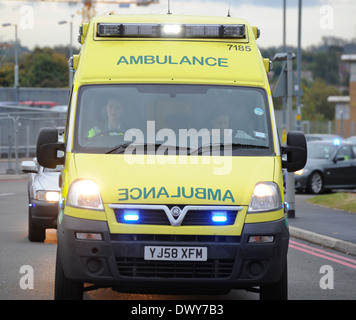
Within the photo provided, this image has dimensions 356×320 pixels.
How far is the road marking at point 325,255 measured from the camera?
11.6m

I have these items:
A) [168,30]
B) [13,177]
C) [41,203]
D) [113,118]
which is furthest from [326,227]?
[13,177]

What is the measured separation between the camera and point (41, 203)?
492 inches

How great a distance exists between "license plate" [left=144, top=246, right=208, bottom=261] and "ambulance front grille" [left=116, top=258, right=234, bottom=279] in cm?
3

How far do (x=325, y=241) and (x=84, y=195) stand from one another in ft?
22.7

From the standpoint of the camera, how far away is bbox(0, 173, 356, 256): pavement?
1320cm

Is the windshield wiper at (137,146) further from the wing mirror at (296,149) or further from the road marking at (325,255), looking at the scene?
the road marking at (325,255)

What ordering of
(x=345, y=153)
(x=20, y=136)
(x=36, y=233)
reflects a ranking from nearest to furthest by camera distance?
(x=36, y=233), (x=345, y=153), (x=20, y=136)

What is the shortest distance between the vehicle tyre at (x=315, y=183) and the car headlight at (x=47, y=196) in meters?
14.4

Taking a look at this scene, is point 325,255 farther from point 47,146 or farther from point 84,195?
point 84,195

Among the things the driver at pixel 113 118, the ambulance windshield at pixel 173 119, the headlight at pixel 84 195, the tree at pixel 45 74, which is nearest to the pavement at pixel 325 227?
the ambulance windshield at pixel 173 119

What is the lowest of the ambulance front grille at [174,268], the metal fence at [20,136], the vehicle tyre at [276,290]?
the metal fence at [20,136]

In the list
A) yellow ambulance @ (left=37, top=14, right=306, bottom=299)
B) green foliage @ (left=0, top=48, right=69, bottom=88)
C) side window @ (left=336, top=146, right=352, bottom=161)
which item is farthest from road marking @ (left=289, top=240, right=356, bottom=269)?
green foliage @ (left=0, top=48, right=69, bottom=88)
